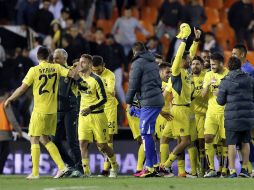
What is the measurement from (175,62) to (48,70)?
2.04m

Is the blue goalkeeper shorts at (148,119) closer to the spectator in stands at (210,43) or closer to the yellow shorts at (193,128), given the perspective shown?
the yellow shorts at (193,128)

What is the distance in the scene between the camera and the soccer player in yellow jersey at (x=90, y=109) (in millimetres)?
20703

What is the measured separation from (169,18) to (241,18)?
1.90 metres

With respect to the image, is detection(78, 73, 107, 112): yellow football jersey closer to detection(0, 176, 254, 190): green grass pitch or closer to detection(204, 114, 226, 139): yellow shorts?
detection(0, 176, 254, 190): green grass pitch

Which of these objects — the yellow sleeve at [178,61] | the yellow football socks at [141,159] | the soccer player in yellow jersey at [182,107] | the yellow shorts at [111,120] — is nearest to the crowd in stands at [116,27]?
the yellow shorts at [111,120]

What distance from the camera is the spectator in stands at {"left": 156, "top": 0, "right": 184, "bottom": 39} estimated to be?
1203 inches

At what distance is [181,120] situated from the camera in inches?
841

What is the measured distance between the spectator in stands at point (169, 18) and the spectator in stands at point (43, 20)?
111 inches

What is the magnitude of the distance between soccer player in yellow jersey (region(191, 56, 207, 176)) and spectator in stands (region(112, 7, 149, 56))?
27.9 feet

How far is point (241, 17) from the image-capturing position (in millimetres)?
31312

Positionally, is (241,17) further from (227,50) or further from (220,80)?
(220,80)

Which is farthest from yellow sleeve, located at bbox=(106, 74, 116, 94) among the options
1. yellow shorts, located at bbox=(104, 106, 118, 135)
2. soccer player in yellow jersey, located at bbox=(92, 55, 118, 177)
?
yellow shorts, located at bbox=(104, 106, 118, 135)

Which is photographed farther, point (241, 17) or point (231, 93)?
point (241, 17)

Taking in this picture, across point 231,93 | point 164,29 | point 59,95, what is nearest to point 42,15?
point 164,29
